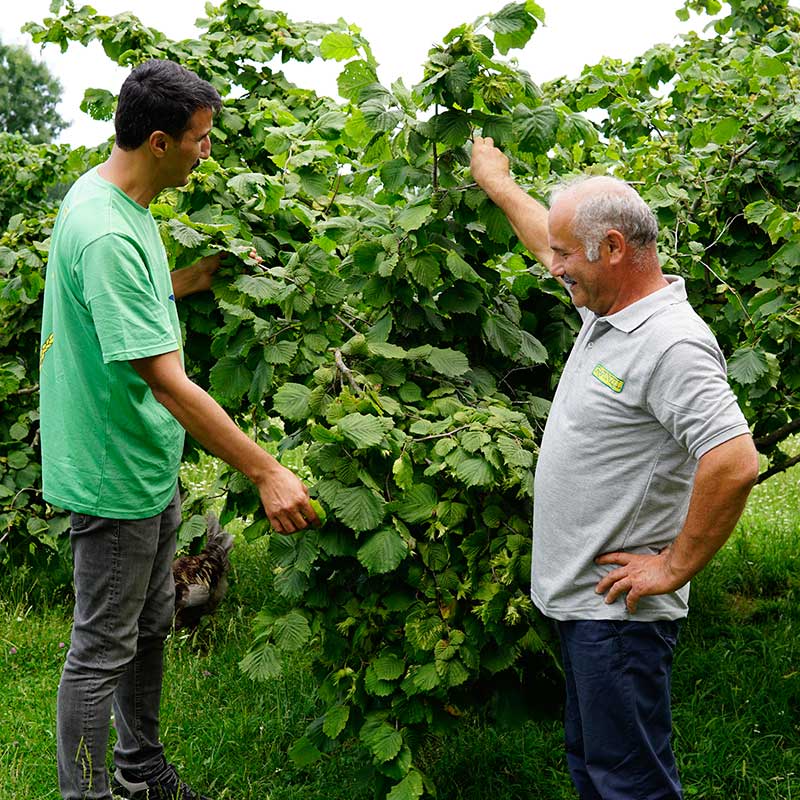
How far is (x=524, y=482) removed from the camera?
2.64m

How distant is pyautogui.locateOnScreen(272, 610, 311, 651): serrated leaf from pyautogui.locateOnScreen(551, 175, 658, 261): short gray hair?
3.89 ft

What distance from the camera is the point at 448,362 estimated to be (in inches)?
118

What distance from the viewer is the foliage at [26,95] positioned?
37.5m

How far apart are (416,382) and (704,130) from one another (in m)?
1.95

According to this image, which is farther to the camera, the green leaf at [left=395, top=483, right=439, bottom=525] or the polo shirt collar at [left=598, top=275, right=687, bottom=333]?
the green leaf at [left=395, top=483, right=439, bottom=525]

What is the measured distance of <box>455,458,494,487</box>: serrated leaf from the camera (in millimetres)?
2500

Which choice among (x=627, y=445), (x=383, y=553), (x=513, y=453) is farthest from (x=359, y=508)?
(x=627, y=445)

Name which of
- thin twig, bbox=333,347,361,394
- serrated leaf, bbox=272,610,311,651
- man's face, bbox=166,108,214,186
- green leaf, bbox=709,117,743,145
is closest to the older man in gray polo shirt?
thin twig, bbox=333,347,361,394

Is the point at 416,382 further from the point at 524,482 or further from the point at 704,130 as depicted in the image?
the point at 704,130

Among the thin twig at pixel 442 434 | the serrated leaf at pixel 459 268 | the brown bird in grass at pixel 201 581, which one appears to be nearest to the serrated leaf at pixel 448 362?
the serrated leaf at pixel 459 268

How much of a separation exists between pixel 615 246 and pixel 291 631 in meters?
1.27

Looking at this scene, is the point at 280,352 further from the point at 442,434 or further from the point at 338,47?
the point at 338,47

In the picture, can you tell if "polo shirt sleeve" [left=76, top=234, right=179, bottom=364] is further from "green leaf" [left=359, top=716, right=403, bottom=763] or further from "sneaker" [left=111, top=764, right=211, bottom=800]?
"sneaker" [left=111, top=764, right=211, bottom=800]

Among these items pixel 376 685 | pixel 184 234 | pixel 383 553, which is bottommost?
pixel 376 685
